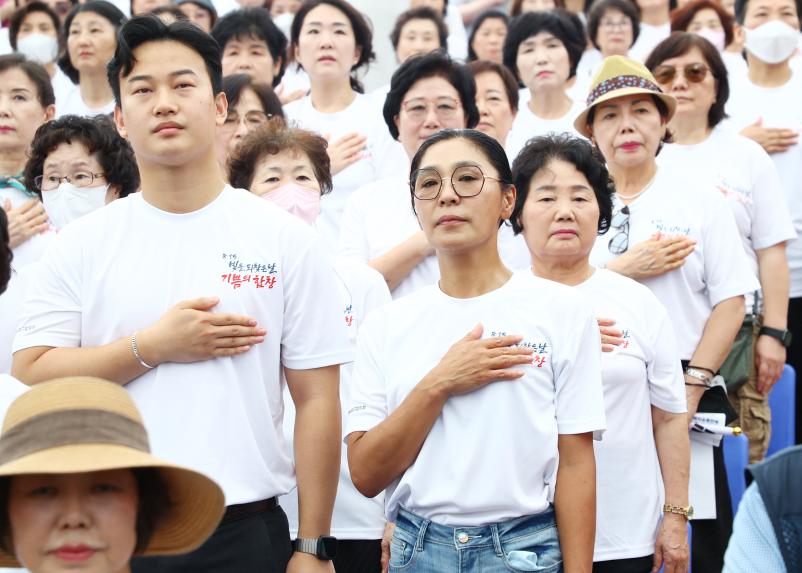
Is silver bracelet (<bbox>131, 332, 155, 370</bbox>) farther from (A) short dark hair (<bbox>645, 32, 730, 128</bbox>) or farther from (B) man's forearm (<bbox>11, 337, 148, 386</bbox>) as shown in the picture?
(A) short dark hair (<bbox>645, 32, 730, 128</bbox>)

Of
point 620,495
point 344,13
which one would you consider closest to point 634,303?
point 620,495

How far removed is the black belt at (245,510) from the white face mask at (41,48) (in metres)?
5.81

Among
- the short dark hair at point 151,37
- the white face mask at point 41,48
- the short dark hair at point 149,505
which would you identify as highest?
the white face mask at point 41,48

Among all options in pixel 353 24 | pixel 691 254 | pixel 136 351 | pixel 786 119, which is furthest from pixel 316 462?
pixel 786 119

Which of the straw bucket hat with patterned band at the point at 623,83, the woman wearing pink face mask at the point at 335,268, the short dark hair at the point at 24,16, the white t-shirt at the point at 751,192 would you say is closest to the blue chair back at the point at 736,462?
the white t-shirt at the point at 751,192

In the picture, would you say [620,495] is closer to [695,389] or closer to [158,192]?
[695,389]

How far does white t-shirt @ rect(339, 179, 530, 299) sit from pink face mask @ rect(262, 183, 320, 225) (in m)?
0.61

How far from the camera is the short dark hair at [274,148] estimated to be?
504cm

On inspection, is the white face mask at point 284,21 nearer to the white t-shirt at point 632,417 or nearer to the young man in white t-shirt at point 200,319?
the white t-shirt at point 632,417

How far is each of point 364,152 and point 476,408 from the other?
137 inches

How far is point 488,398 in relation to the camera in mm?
3705

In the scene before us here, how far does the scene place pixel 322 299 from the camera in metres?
3.84

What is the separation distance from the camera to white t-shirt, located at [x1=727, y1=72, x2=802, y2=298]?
7000mm

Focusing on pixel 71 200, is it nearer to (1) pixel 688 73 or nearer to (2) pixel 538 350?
(2) pixel 538 350
